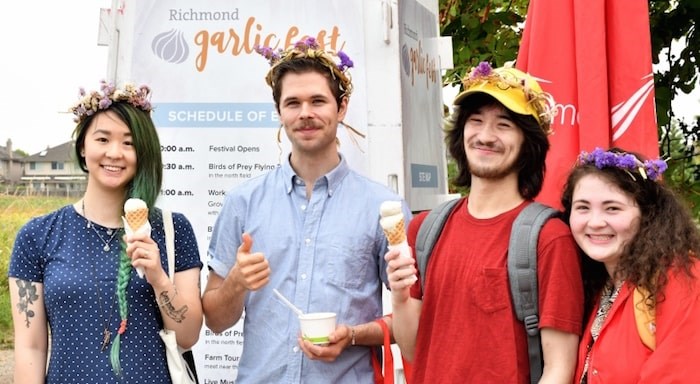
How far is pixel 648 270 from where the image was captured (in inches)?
102

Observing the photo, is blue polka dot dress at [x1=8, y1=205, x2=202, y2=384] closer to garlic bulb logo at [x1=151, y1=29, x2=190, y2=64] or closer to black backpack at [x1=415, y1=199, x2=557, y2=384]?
black backpack at [x1=415, y1=199, x2=557, y2=384]

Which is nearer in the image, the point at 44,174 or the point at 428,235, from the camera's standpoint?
the point at 428,235

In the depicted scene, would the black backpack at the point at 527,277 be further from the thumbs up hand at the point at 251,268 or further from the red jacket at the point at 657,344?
the thumbs up hand at the point at 251,268

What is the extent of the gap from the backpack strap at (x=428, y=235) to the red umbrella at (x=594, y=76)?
0.72 meters

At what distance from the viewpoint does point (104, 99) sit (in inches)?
123

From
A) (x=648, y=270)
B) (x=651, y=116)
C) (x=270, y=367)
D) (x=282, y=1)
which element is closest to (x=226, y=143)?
(x=282, y=1)

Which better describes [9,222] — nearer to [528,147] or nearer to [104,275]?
[104,275]

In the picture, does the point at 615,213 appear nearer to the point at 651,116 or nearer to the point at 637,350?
the point at 637,350

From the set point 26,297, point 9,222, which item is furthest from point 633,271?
point 9,222

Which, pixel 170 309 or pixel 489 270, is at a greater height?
pixel 489 270

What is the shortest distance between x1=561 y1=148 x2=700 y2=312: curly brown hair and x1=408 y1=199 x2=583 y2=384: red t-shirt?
0.52ft

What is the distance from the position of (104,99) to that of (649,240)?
6.66 ft

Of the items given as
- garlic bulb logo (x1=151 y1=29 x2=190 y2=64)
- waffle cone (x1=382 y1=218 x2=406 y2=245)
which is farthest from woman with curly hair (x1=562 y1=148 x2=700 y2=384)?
garlic bulb logo (x1=151 y1=29 x2=190 y2=64)

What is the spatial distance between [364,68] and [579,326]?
1.89 meters
